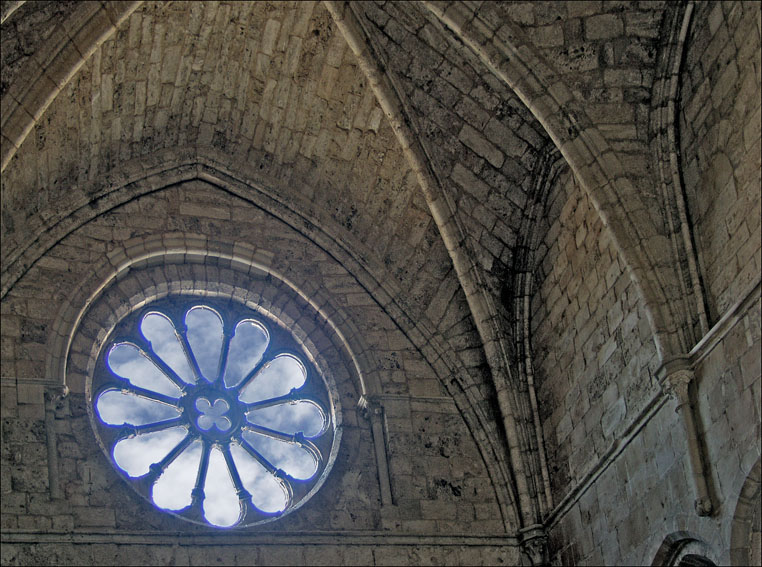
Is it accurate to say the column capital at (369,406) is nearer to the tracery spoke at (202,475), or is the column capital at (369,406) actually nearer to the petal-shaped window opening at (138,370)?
the tracery spoke at (202,475)

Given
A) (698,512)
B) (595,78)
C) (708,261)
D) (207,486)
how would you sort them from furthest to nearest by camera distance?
(207,486) < (595,78) < (708,261) < (698,512)

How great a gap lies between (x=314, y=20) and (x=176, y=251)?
6.83 feet

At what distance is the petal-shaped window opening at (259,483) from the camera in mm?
8797

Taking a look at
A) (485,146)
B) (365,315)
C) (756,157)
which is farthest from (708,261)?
(365,315)

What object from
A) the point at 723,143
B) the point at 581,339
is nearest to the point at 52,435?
the point at 581,339

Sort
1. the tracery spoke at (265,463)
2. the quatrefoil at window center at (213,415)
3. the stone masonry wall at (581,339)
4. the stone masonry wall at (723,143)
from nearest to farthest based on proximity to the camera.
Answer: the stone masonry wall at (723,143), the stone masonry wall at (581,339), the tracery spoke at (265,463), the quatrefoil at window center at (213,415)

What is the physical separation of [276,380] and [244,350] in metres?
0.35

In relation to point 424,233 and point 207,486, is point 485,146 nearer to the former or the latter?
point 424,233

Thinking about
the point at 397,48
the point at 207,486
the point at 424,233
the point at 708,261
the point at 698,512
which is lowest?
the point at 698,512

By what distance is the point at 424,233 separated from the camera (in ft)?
31.9

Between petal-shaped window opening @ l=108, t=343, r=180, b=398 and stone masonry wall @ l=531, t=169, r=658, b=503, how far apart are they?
285 cm

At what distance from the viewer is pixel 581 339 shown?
871cm

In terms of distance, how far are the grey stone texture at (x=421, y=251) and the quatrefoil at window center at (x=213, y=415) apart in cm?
86

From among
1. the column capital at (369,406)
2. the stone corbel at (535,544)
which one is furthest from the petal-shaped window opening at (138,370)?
the stone corbel at (535,544)
